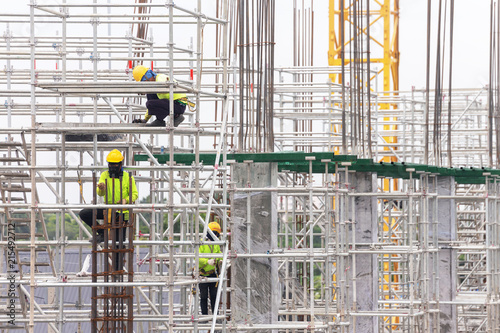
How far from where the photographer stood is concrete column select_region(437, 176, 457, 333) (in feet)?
82.1

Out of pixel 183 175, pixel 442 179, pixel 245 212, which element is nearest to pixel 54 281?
pixel 245 212

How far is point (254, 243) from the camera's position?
1716 centimetres

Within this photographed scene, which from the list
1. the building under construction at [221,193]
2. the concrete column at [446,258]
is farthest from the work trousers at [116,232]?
the concrete column at [446,258]

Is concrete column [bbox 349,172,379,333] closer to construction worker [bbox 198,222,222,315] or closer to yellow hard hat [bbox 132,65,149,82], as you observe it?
construction worker [bbox 198,222,222,315]

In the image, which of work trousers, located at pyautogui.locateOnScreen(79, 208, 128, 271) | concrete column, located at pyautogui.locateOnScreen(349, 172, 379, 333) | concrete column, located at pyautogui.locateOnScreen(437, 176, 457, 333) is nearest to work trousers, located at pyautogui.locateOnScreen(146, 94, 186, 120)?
work trousers, located at pyautogui.locateOnScreen(79, 208, 128, 271)

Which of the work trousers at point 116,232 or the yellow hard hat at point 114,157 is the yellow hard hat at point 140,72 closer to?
the yellow hard hat at point 114,157

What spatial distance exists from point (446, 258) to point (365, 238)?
197 inches

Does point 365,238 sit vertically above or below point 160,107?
below

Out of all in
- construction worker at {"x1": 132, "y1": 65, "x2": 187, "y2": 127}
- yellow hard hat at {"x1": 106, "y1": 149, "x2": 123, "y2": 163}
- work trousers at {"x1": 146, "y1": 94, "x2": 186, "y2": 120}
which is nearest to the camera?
yellow hard hat at {"x1": 106, "y1": 149, "x2": 123, "y2": 163}

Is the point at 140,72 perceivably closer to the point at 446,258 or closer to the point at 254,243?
the point at 254,243

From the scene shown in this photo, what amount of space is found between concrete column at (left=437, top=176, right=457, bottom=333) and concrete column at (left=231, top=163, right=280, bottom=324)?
907 centimetres

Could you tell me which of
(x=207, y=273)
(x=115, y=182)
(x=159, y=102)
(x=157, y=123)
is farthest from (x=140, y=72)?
(x=207, y=273)

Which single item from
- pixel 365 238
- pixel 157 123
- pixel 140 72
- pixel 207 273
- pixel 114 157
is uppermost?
pixel 140 72

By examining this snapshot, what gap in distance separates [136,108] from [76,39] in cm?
261
